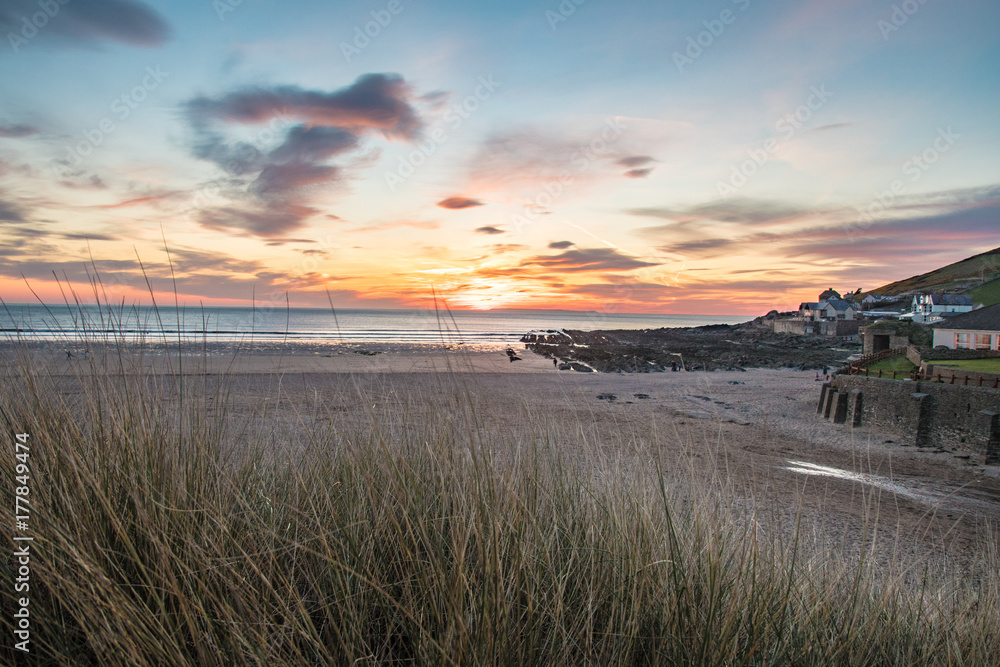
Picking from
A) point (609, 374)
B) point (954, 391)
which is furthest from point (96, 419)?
point (609, 374)

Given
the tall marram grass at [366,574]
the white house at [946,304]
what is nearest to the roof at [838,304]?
the white house at [946,304]

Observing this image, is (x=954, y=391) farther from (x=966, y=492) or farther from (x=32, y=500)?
(x=32, y=500)

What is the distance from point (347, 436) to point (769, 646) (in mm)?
2490

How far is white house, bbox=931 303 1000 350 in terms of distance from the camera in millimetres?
21734

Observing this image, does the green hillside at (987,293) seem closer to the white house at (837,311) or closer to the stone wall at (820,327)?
the white house at (837,311)

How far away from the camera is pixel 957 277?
396 ft

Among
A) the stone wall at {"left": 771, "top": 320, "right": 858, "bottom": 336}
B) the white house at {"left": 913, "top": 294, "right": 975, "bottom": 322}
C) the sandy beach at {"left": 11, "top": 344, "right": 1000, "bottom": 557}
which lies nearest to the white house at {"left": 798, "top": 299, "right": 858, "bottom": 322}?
the stone wall at {"left": 771, "top": 320, "right": 858, "bottom": 336}

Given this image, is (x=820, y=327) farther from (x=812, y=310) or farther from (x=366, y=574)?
(x=366, y=574)

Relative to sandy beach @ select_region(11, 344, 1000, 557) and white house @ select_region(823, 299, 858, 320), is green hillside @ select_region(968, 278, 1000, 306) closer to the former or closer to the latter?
white house @ select_region(823, 299, 858, 320)

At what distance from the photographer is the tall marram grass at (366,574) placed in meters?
1.85

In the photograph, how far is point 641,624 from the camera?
7.66ft

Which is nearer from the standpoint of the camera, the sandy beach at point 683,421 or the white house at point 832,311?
the sandy beach at point 683,421

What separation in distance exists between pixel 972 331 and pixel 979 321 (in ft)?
1.71

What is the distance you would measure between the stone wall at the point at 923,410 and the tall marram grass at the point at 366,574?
15725 mm
